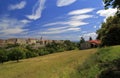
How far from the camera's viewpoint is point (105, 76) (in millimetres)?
15375

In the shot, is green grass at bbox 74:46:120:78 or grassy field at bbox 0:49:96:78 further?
grassy field at bbox 0:49:96:78

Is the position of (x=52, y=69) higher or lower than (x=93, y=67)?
lower

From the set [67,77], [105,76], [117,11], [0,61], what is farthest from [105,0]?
[0,61]

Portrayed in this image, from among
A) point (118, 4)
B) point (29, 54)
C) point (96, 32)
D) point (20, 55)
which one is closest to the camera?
point (118, 4)

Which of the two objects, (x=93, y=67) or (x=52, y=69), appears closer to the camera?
(x=93, y=67)

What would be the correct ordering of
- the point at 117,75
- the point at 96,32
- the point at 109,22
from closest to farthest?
the point at 117,75, the point at 109,22, the point at 96,32

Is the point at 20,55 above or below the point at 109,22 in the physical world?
below

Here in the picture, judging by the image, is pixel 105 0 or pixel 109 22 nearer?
pixel 105 0

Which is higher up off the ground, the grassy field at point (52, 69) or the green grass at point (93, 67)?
the green grass at point (93, 67)

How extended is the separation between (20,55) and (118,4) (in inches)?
2955

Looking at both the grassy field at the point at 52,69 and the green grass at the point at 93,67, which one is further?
the grassy field at the point at 52,69

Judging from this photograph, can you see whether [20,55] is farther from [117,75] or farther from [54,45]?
[117,75]

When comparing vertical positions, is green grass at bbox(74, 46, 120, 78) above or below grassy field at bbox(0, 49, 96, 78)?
above

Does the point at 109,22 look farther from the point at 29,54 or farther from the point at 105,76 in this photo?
the point at 105,76
